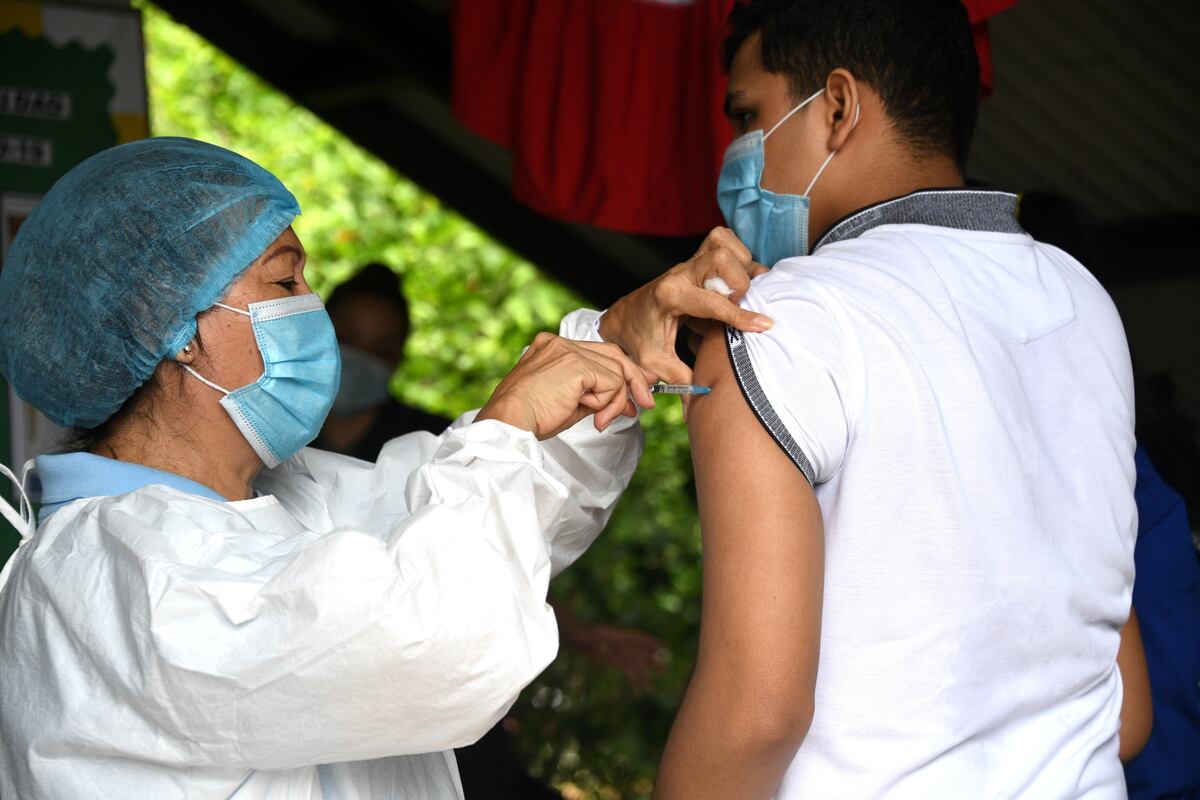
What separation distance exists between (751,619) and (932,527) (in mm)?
228

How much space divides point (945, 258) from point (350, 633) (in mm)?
831

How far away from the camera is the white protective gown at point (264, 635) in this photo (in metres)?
1.42

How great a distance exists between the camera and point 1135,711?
192 cm

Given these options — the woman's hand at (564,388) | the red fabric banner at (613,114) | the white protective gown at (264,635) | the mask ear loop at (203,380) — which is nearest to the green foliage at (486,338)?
the red fabric banner at (613,114)

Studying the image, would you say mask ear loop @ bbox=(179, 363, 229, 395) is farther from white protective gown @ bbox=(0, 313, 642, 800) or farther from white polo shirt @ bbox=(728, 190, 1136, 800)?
white polo shirt @ bbox=(728, 190, 1136, 800)

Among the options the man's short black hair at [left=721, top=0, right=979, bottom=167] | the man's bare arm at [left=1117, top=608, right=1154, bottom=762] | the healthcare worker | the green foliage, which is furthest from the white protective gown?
the green foliage

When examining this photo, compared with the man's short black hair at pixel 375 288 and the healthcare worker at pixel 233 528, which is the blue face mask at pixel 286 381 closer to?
the healthcare worker at pixel 233 528

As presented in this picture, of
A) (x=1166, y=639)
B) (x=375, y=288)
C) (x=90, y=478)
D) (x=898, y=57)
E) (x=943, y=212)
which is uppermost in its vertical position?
(x=898, y=57)

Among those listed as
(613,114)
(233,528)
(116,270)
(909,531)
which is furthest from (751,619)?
(613,114)

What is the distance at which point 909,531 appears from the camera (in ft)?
4.97

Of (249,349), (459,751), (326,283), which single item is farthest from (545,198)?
(326,283)

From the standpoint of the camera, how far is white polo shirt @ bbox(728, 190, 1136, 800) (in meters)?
1.51

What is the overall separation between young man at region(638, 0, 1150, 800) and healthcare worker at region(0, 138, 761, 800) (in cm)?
14

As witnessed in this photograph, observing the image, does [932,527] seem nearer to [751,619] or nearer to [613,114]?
[751,619]
